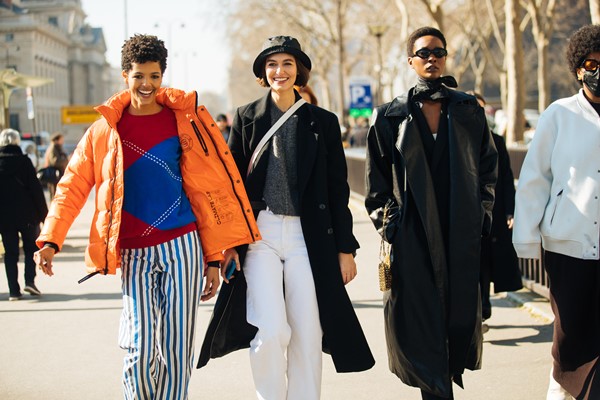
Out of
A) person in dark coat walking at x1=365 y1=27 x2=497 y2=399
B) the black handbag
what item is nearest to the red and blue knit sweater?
person in dark coat walking at x1=365 y1=27 x2=497 y2=399

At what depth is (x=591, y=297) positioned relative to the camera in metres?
4.32

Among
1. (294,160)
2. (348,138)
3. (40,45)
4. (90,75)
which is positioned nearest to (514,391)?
(294,160)

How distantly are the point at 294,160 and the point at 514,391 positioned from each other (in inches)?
85.2

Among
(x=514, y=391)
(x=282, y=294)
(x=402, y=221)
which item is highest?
(x=402, y=221)

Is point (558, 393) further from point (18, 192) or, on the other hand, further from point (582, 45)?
point (18, 192)

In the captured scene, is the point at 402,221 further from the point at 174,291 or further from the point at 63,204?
the point at 63,204

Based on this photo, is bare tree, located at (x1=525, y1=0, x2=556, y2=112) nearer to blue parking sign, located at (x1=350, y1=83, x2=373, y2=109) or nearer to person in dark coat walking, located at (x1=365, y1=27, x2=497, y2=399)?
blue parking sign, located at (x1=350, y1=83, x2=373, y2=109)

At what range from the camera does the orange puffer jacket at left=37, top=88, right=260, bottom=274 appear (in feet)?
14.3

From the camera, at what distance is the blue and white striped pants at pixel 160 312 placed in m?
4.28

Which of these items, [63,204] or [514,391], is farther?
[514,391]

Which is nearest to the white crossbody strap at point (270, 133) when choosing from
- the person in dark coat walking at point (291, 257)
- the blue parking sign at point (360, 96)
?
the person in dark coat walking at point (291, 257)

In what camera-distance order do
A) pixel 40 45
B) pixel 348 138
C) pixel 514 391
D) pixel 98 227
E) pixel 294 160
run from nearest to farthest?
pixel 98 227, pixel 294 160, pixel 514 391, pixel 348 138, pixel 40 45

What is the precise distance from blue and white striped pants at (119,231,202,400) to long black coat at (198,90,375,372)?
0.30 m

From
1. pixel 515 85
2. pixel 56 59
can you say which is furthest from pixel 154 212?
pixel 56 59
